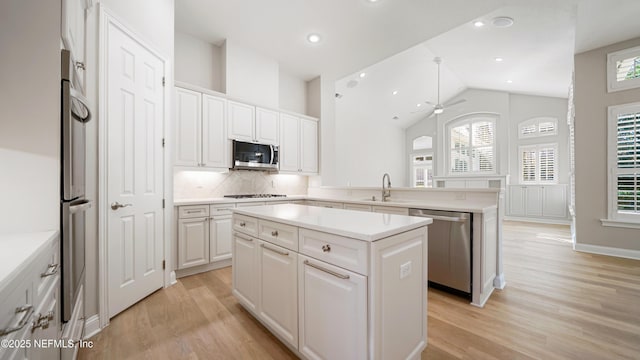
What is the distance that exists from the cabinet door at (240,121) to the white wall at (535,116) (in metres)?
7.82

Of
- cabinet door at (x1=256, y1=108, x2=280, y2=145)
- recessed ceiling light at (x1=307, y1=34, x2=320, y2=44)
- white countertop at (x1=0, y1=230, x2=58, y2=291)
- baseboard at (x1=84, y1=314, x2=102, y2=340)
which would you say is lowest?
baseboard at (x1=84, y1=314, x2=102, y2=340)

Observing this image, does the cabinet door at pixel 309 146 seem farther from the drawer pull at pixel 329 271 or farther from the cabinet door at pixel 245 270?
the drawer pull at pixel 329 271

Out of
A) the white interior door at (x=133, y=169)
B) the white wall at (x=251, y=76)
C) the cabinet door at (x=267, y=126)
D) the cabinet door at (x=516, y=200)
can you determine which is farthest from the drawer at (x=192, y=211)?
the cabinet door at (x=516, y=200)

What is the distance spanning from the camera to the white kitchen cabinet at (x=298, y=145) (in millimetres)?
4453

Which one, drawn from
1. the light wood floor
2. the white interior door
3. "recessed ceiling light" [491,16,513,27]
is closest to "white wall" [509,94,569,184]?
"recessed ceiling light" [491,16,513,27]

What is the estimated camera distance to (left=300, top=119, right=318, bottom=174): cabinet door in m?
4.74

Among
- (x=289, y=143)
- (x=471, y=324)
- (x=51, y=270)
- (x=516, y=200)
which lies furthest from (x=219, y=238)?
(x=516, y=200)

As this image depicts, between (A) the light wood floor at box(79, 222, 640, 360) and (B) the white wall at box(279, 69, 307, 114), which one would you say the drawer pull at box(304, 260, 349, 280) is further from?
(B) the white wall at box(279, 69, 307, 114)

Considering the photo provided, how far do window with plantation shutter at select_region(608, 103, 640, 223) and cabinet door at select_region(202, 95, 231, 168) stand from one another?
580cm

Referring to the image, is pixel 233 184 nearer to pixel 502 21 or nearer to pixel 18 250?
pixel 18 250

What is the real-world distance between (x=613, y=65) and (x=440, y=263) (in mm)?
4298

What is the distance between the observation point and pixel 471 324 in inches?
80.0

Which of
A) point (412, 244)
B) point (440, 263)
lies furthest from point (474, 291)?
point (412, 244)

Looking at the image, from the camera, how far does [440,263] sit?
8.62ft
